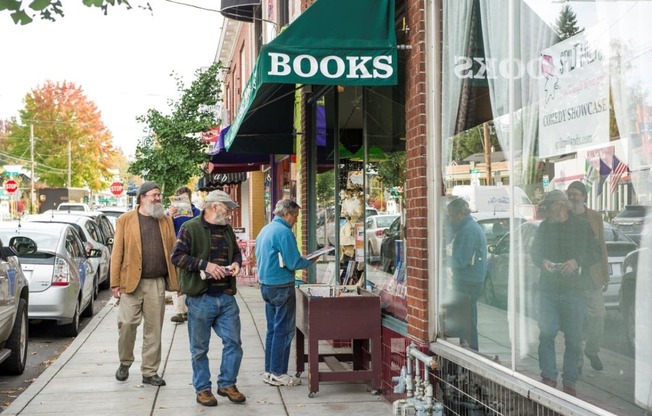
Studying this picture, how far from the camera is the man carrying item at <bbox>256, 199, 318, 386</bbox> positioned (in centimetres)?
744

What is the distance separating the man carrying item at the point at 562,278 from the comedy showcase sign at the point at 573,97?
0.33m

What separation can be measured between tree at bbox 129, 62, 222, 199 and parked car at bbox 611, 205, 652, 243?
1635cm

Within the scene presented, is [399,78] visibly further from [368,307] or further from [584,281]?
[584,281]

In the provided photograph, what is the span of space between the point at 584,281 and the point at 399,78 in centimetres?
334

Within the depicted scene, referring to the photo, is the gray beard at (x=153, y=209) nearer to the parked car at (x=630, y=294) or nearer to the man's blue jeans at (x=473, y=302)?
the man's blue jeans at (x=473, y=302)

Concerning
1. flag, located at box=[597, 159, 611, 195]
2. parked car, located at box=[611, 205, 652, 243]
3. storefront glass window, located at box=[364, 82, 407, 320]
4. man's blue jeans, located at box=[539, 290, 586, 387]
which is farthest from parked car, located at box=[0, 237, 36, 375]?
parked car, located at box=[611, 205, 652, 243]

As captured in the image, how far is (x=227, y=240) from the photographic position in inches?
277

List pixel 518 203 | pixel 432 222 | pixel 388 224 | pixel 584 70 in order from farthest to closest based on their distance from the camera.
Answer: pixel 388 224 → pixel 432 222 → pixel 518 203 → pixel 584 70

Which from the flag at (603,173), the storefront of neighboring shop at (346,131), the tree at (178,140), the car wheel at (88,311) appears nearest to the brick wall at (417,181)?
the storefront of neighboring shop at (346,131)

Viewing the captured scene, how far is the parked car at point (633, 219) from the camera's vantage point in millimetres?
3494

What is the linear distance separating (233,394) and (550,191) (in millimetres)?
3770

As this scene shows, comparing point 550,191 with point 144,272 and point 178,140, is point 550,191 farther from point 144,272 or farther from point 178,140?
point 178,140

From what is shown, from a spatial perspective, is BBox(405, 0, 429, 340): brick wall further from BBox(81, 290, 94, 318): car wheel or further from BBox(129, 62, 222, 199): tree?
BBox(129, 62, 222, 199): tree

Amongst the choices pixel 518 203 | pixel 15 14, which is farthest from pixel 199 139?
pixel 518 203
